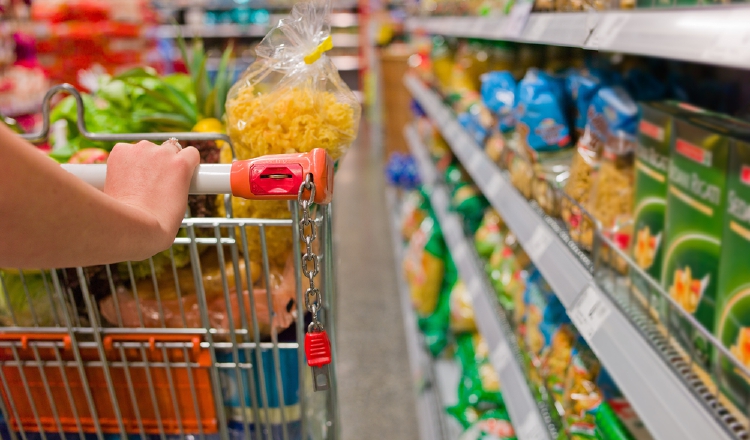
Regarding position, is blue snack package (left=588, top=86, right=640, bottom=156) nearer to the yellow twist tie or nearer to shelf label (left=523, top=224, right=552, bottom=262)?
shelf label (left=523, top=224, right=552, bottom=262)

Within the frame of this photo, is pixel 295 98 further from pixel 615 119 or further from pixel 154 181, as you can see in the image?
pixel 615 119

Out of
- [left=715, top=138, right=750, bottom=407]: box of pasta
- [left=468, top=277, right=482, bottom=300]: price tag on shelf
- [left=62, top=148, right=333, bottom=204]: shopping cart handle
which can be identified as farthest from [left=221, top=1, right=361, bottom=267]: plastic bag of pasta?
[left=468, top=277, right=482, bottom=300]: price tag on shelf

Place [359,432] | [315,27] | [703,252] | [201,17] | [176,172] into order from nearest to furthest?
1. [176,172]
2. [703,252]
3. [315,27]
4. [359,432]
5. [201,17]

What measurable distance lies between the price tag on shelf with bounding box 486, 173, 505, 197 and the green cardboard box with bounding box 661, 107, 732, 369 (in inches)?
25.0

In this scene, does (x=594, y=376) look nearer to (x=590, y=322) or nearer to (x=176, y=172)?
(x=590, y=322)

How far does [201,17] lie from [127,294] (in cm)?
835

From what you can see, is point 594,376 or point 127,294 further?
point 594,376

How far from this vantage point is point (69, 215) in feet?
1.47

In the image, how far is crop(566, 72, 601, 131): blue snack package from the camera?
115 cm

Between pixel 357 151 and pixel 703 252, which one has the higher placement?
pixel 703 252

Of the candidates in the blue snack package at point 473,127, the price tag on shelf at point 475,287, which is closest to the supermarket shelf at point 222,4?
the blue snack package at point 473,127

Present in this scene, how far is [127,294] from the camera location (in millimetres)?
903

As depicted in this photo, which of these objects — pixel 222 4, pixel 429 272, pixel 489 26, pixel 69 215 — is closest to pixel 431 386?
pixel 429 272

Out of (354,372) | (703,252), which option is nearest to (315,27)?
(703,252)
